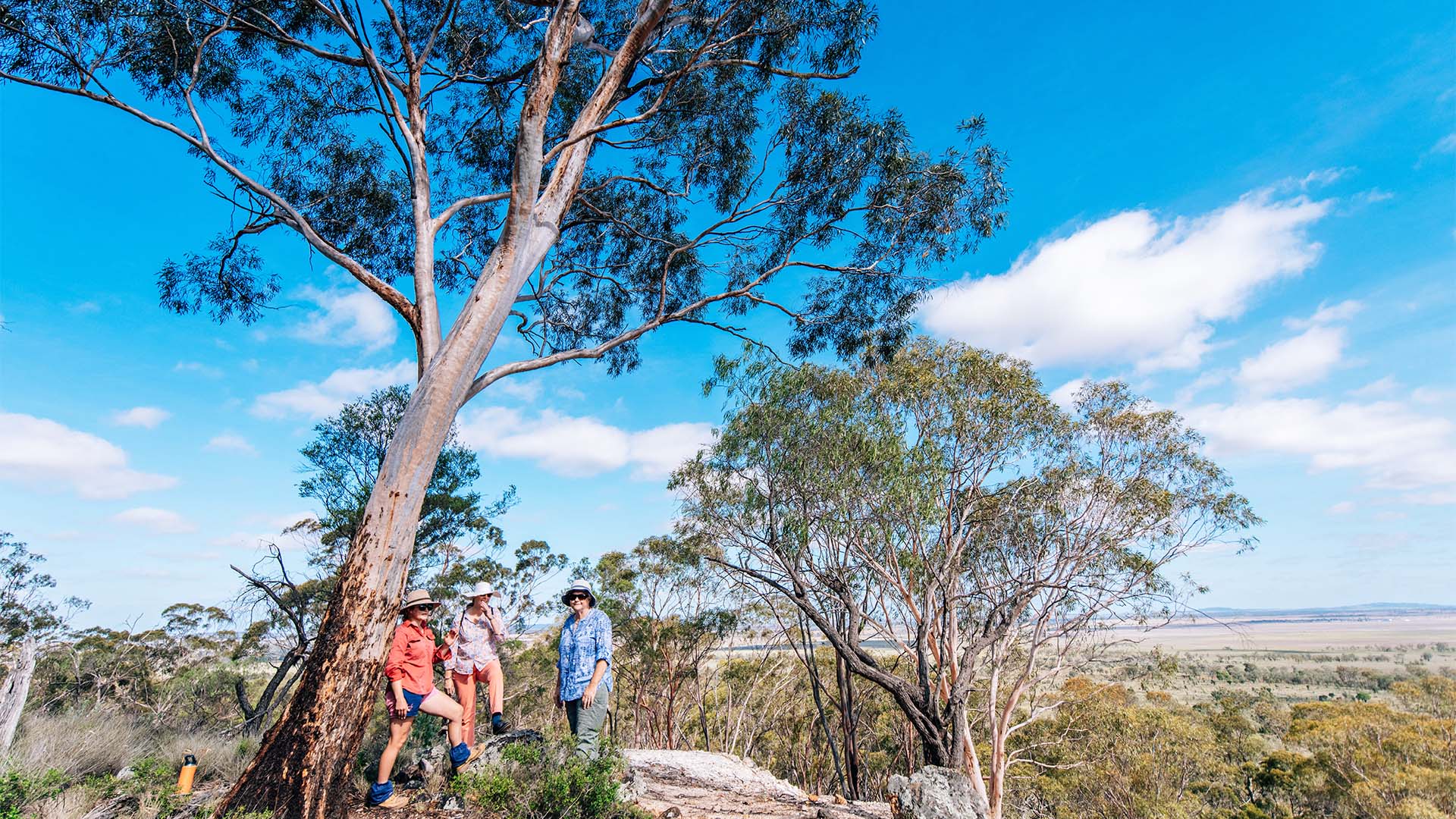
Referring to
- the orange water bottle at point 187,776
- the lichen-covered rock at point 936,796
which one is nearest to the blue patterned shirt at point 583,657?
the orange water bottle at point 187,776

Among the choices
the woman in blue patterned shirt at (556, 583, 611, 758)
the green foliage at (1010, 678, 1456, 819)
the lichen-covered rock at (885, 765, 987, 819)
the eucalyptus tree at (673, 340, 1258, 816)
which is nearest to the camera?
the woman in blue patterned shirt at (556, 583, 611, 758)

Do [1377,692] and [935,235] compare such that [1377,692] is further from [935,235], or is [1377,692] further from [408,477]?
[408,477]

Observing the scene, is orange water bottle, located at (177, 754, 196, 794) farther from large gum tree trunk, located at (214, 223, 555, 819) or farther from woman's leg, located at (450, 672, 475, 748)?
woman's leg, located at (450, 672, 475, 748)

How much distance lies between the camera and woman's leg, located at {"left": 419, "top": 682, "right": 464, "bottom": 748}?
3.87 metres

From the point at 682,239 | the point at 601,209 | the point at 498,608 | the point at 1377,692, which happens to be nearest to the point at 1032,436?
the point at 682,239

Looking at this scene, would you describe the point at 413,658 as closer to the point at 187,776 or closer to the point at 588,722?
the point at 588,722

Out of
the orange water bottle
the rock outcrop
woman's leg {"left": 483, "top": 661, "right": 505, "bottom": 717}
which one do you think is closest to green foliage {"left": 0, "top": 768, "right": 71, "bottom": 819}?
the orange water bottle

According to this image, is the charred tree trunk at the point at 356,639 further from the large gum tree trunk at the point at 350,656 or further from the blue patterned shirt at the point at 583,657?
the blue patterned shirt at the point at 583,657

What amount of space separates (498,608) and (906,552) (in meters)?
7.59

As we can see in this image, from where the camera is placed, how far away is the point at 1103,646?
39.6ft

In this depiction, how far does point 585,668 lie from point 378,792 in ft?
4.20

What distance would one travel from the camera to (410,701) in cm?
382

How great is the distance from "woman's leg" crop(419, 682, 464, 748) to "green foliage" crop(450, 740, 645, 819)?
438 millimetres

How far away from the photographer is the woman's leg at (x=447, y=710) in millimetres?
3865
